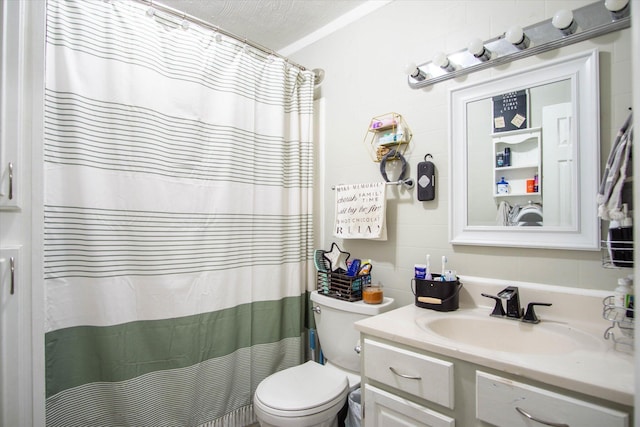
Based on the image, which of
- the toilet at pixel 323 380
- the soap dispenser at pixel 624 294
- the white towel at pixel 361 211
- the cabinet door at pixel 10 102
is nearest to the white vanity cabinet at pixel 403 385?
the toilet at pixel 323 380

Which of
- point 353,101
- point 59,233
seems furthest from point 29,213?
point 353,101

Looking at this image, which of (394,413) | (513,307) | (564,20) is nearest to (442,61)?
(564,20)

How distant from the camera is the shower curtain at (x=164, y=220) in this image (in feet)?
3.88

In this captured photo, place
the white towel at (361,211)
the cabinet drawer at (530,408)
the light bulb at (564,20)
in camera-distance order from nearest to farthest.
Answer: the cabinet drawer at (530,408) → the light bulb at (564,20) → the white towel at (361,211)

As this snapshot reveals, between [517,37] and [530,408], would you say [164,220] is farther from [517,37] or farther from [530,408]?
[517,37]

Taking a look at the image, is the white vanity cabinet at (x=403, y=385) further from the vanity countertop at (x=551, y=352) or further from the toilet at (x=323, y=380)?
the toilet at (x=323, y=380)

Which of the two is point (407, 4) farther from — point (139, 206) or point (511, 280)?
point (139, 206)

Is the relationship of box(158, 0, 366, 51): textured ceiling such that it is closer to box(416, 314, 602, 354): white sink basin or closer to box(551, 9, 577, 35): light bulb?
box(551, 9, 577, 35): light bulb

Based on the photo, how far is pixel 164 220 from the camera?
140 centimetres

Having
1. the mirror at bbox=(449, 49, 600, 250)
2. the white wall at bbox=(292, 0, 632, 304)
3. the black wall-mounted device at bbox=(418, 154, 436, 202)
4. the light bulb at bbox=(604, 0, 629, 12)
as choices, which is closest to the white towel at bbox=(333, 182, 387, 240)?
the white wall at bbox=(292, 0, 632, 304)

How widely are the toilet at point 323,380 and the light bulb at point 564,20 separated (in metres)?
1.24

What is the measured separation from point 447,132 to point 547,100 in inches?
14.6

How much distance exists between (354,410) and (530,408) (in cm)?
71

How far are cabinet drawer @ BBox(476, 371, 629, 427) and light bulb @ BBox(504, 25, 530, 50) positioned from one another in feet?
3.80
